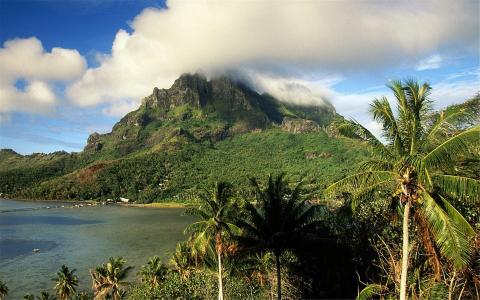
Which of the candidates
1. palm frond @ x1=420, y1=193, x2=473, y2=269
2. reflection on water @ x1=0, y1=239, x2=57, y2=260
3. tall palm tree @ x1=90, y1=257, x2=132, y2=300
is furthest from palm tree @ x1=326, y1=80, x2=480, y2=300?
reflection on water @ x1=0, y1=239, x2=57, y2=260

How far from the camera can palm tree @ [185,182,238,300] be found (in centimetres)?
3086

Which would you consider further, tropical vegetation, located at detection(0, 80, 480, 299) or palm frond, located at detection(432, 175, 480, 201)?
tropical vegetation, located at detection(0, 80, 480, 299)

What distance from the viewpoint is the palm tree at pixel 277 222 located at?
1066 inches

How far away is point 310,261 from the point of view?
1348 inches

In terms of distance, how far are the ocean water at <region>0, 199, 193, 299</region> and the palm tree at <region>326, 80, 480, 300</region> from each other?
38.7 meters

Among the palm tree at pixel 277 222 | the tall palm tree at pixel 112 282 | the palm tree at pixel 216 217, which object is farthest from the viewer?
the tall palm tree at pixel 112 282

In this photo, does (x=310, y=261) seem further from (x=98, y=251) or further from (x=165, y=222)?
(x=165, y=222)

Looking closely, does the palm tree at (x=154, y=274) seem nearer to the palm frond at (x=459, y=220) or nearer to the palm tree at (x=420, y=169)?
the palm tree at (x=420, y=169)

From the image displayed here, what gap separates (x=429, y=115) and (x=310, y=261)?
22089mm

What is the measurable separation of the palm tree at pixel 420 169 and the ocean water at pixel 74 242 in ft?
127

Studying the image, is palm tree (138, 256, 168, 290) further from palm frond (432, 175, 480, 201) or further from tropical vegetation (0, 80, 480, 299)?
palm frond (432, 175, 480, 201)

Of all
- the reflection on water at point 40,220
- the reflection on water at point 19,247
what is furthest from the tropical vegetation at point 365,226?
the reflection on water at point 40,220

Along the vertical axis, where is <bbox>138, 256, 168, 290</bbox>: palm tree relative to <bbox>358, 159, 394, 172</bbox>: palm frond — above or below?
below

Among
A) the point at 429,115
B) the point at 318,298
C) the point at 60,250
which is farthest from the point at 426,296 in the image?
the point at 60,250
